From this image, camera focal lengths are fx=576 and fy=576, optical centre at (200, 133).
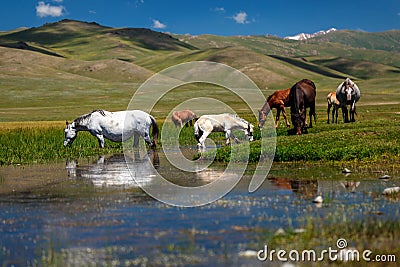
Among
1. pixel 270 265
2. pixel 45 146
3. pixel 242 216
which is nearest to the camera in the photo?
pixel 270 265

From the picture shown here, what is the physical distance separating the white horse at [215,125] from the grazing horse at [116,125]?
2.39m

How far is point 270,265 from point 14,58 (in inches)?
7715

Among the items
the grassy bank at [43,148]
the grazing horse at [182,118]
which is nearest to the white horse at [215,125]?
the grassy bank at [43,148]

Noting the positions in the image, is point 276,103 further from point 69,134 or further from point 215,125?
point 69,134

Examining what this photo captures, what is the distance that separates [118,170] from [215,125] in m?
8.97

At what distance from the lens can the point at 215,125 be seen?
27641 millimetres

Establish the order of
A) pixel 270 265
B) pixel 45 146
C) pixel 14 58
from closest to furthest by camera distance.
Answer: pixel 270 265 < pixel 45 146 < pixel 14 58

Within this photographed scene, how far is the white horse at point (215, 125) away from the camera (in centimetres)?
2734

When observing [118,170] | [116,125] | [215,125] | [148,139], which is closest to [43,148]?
[116,125]

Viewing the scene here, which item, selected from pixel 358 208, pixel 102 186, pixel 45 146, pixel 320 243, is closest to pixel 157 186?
pixel 102 186

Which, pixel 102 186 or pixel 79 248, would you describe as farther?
pixel 102 186

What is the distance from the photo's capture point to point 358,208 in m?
11.0

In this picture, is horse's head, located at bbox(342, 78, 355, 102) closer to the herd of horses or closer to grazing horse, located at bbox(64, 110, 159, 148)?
the herd of horses

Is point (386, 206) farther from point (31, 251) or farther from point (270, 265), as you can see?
point (31, 251)
